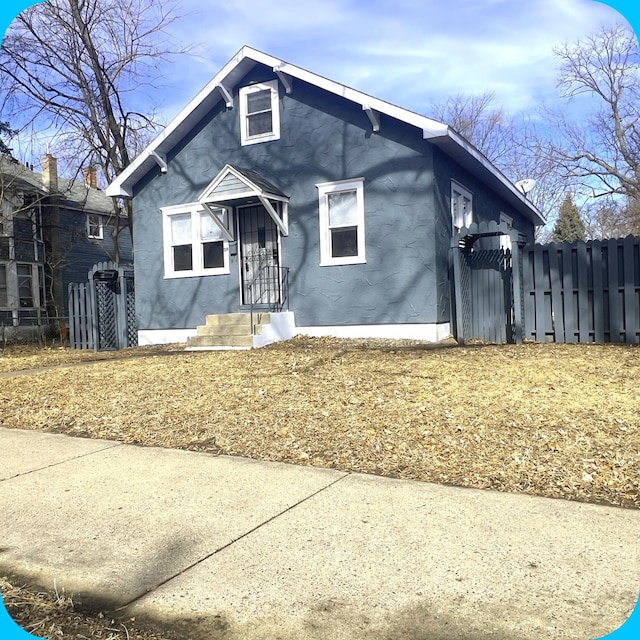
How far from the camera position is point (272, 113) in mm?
13320

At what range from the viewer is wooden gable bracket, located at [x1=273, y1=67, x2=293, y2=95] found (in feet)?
41.9

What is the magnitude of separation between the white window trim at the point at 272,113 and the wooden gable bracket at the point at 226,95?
0.78ft

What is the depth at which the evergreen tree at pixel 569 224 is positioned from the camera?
36375 mm

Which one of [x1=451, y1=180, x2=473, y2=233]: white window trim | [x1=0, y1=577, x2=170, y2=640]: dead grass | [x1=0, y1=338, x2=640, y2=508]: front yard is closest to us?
[x1=0, y1=577, x2=170, y2=640]: dead grass

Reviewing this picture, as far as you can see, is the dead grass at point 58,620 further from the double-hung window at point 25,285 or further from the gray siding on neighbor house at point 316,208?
the double-hung window at point 25,285

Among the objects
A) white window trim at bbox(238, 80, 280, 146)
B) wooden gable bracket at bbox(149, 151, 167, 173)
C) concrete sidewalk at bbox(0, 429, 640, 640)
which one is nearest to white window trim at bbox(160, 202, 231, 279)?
wooden gable bracket at bbox(149, 151, 167, 173)

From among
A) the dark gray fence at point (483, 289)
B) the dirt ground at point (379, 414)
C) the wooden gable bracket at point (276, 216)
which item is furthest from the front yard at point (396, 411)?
the wooden gable bracket at point (276, 216)

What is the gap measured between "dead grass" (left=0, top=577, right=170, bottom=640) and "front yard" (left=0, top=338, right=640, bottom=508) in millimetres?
2423

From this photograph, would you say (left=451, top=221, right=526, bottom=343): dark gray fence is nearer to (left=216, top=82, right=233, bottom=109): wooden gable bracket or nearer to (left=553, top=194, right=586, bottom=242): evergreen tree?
(left=216, top=82, right=233, bottom=109): wooden gable bracket

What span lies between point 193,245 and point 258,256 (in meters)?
1.84

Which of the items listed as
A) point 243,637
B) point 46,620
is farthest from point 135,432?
point 243,637

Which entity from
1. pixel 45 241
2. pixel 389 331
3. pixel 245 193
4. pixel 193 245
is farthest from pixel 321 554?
pixel 45 241

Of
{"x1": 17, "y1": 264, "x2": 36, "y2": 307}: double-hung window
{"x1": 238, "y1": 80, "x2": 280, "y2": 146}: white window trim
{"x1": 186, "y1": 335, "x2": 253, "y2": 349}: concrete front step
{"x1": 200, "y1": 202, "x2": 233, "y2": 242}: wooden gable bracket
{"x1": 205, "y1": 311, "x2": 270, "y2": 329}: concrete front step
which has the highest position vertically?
{"x1": 238, "y1": 80, "x2": 280, "y2": 146}: white window trim

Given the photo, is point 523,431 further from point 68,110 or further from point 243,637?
point 68,110
